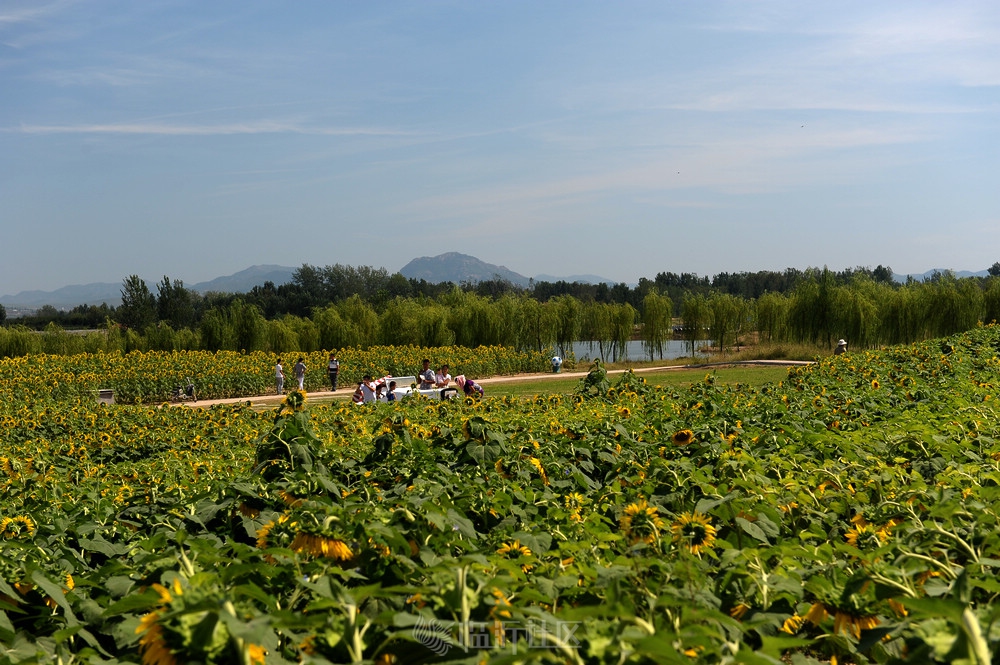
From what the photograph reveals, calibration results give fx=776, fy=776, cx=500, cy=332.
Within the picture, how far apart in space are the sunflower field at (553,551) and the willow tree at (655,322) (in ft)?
112

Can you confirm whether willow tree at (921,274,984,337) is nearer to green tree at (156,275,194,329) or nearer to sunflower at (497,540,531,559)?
sunflower at (497,540,531,559)

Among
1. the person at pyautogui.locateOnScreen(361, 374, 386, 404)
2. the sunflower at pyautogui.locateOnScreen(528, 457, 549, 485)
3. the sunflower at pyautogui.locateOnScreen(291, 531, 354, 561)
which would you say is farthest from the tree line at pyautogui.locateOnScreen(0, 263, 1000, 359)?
the sunflower at pyautogui.locateOnScreen(291, 531, 354, 561)

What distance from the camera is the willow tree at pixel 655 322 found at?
131 ft

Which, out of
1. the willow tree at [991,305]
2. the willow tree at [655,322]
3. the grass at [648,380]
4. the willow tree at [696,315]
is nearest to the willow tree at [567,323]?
the willow tree at [655,322]

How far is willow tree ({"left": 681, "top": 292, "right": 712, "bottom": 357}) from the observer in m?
39.8

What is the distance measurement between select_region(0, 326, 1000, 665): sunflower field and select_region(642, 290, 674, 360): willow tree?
1341 inches

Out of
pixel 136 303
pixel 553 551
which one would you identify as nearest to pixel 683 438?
pixel 553 551

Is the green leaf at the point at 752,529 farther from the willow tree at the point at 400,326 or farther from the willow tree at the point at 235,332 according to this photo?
the willow tree at the point at 400,326

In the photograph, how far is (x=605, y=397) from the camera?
955cm

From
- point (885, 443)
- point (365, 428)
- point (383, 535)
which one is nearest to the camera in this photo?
point (383, 535)

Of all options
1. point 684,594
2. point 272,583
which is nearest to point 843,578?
point 684,594

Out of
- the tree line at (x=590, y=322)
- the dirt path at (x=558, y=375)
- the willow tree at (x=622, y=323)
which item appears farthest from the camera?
the willow tree at (x=622, y=323)

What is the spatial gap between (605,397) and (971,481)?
6.59 metres

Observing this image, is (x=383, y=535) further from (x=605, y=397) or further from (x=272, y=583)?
(x=605, y=397)
